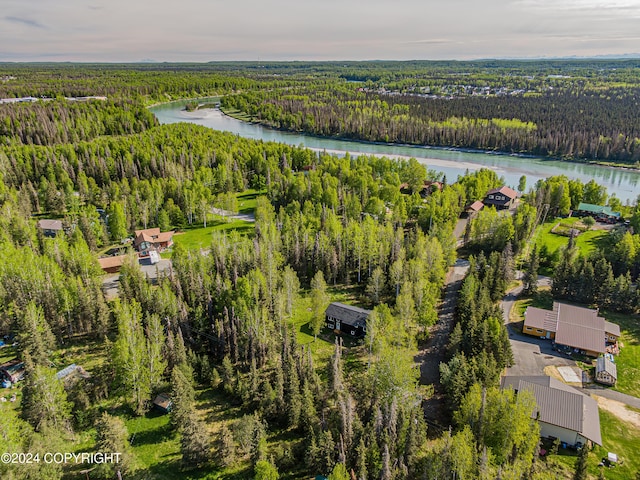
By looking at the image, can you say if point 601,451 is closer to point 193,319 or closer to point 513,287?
point 513,287

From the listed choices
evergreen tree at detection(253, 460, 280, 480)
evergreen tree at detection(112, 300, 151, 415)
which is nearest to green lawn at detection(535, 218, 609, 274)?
evergreen tree at detection(253, 460, 280, 480)

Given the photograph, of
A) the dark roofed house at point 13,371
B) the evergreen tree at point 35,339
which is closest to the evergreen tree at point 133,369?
the evergreen tree at point 35,339

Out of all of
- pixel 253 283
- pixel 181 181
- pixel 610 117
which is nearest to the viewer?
pixel 253 283

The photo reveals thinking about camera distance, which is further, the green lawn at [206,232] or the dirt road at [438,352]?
the green lawn at [206,232]

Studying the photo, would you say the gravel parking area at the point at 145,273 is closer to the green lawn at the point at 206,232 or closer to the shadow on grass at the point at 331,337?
the green lawn at the point at 206,232

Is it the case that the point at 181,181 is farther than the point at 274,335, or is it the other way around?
the point at 181,181

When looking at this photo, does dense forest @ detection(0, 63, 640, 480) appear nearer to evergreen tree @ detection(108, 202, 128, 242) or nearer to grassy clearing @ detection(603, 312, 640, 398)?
evergreen tree @ detection(108, 202, 128, 242)

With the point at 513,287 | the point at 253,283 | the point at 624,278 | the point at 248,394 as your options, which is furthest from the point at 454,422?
the point at 624,278
